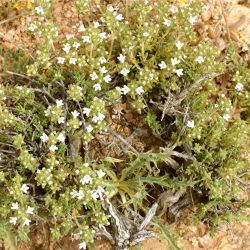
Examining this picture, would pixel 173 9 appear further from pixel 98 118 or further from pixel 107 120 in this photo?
pixel 98 118

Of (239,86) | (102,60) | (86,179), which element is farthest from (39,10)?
(239,86)

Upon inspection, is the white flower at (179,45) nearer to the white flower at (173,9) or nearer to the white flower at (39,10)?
the white flower at (173,9)

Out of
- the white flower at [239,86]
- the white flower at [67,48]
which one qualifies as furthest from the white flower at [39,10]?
the white flower at [239,86]

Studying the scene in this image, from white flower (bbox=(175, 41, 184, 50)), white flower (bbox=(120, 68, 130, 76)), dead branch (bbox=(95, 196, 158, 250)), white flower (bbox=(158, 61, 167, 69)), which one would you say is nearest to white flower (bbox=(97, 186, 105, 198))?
dead branch (bbox=(95, 196, 158, 250))

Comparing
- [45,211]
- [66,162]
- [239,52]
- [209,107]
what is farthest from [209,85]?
[45,211]

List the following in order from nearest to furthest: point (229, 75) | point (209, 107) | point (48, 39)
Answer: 1. point (48, 39)
2. point (209, 107)
3. point (229, 75)

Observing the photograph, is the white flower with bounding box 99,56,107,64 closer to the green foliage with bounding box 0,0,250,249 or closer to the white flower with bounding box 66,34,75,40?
the green foliage with bounding box 0,0,250,249

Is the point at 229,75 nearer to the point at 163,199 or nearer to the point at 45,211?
the point at 163,199

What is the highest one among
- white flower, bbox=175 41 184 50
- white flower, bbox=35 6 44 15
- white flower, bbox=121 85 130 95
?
white flower, bbox=35 6 44 15
